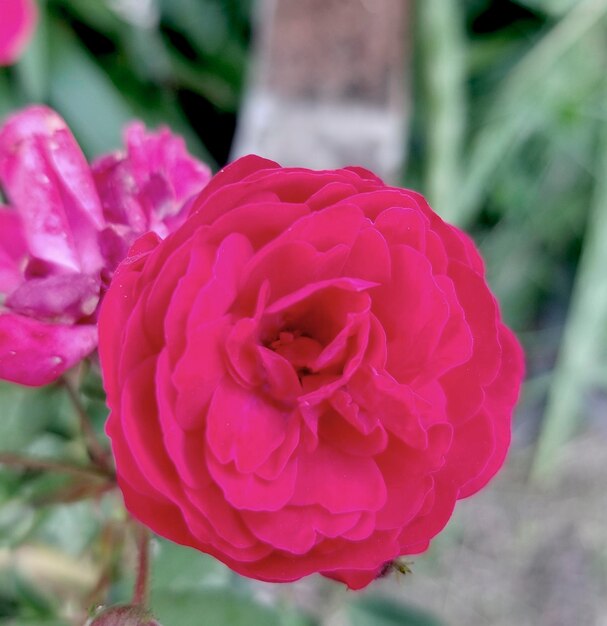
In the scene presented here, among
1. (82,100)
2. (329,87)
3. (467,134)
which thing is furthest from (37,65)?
(467,134)

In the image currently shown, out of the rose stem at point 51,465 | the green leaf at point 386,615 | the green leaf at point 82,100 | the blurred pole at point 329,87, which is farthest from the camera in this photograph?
the green leaf at point 82,100

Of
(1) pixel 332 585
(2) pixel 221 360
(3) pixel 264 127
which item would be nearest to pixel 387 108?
(3) pixel 264 127

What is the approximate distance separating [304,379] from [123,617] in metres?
0.10

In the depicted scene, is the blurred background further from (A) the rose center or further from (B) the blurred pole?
(A) the rose center

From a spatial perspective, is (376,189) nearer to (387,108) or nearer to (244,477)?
(244,477)

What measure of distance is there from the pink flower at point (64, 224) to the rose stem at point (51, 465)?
0.08m

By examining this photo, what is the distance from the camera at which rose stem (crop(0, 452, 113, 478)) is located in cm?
35

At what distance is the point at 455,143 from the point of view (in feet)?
3.21

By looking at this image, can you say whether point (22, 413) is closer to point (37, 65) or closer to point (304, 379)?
point (304, 379)

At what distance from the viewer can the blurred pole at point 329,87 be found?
81cm

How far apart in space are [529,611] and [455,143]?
2.07ft

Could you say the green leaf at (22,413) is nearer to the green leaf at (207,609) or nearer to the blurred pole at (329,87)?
the green leaf at (207,609)

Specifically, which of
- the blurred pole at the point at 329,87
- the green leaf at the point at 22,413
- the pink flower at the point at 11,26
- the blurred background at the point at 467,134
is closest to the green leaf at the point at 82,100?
the blurred background at the point at 467,134

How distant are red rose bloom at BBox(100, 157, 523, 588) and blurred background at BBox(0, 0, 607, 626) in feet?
1.84
